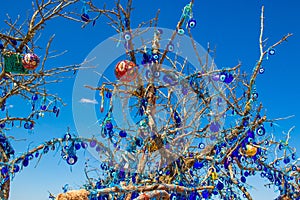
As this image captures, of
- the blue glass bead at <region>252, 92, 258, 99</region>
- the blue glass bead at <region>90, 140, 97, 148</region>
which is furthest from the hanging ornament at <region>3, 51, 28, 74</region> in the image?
the blue glass bead at <region>252, 92, 258, 99</region>

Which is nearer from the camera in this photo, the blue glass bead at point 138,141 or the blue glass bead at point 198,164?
the blue glass bead at point 138,141

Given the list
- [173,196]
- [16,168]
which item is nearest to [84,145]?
[16,168]

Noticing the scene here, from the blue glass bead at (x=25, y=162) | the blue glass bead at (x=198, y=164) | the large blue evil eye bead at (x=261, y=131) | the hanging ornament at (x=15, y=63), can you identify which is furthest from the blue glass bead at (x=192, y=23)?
the blue glass bead at (x=25, y=162)

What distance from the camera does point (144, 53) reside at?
12.9 ft

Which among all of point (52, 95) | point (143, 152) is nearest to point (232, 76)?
point (143, 152)

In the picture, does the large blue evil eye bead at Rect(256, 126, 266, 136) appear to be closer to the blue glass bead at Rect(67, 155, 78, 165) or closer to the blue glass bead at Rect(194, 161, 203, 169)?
the blue glass bead at Rect(194, 161, 203, 169)

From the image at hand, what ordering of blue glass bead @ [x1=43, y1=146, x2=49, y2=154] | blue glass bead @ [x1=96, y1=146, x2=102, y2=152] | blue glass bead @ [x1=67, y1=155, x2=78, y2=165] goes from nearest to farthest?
blue glass bead @ [x1=67, y1=155, x2=78, y2=165] → blue glass bead @ [x1=43, y1=146, x2=49, y2=154] → blue glass bead @ [x1=96, y1=146, x2=102, y2=152]

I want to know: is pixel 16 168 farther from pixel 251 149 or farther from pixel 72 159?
pixel 251 149

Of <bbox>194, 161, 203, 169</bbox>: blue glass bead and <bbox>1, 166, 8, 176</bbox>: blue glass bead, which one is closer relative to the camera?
<bbox>1, 166, 8, 176</bbox>: blue glass bead

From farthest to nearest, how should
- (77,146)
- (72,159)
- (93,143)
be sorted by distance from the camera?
(93,143) < (77,146) < (72,159)

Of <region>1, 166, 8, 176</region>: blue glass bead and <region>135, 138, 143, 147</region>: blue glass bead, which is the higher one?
<region>135, 138, 143, 147</region>: blue glass bead

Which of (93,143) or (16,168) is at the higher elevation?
(93,143)

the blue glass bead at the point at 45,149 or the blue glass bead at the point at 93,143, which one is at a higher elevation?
the blue glass bead at the point at 93,143

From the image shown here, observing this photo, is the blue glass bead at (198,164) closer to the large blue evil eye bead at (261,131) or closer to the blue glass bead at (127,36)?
the large blue evil eye bead at (261,131)
